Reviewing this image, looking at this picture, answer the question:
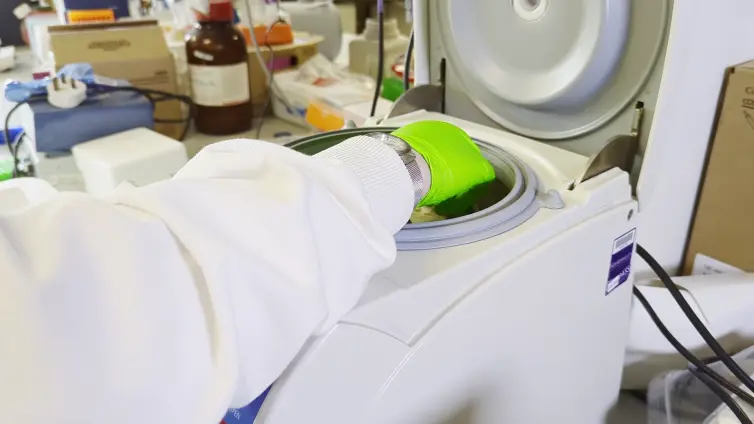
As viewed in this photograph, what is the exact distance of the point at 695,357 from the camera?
674 mm

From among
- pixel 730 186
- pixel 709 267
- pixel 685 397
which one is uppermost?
pixel 730 186

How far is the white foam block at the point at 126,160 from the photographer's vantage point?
0.82 m

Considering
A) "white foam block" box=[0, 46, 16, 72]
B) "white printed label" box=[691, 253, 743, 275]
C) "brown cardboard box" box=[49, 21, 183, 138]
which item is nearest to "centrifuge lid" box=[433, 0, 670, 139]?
"white printed label" box=[691, 253, 743, 275]

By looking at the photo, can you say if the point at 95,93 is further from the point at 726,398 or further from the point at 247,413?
the point at 726,398

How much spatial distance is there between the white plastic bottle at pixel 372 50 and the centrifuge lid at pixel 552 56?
592mm

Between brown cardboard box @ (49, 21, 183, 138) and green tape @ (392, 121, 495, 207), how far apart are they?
68 cm

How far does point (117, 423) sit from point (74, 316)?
0.06 meters

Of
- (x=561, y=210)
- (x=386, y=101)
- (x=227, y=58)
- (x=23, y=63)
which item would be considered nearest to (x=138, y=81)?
(x=227, y=58)

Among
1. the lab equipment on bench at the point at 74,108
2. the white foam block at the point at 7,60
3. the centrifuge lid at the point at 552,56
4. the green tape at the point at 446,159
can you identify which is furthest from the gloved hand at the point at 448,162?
the white foam block at the point at 7,60

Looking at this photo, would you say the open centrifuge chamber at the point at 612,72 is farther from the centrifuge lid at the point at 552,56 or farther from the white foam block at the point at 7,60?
the white foam block at the point at 7,60

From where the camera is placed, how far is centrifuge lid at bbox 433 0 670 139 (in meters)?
0.61

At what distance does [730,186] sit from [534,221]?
1.00 ft

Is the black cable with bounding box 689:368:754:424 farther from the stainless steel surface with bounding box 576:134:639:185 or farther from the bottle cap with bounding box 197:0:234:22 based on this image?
the bottle cap with bounding box 197:0:234:22

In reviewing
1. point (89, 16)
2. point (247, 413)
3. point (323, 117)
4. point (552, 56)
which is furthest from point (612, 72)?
point (89, 16)
